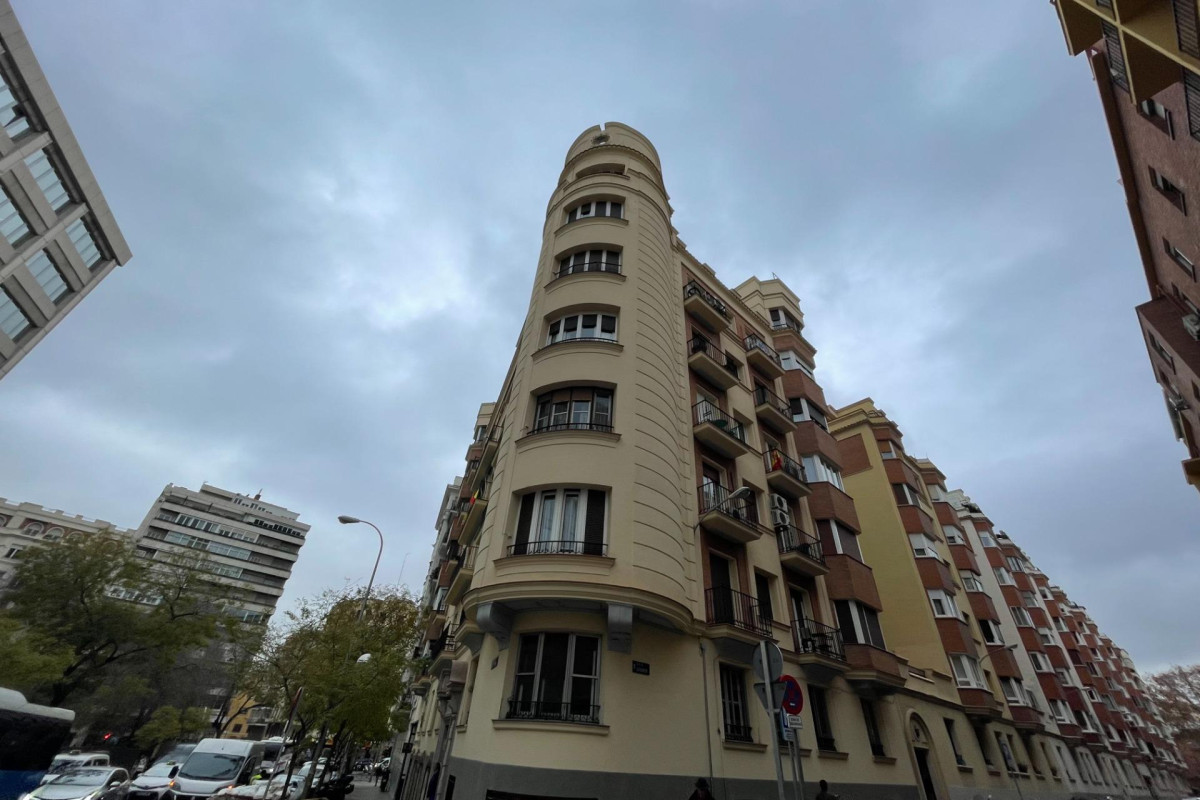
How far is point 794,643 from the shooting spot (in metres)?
15.9

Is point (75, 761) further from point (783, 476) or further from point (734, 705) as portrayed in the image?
point (783, 476)

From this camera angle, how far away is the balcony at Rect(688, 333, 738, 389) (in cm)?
1877

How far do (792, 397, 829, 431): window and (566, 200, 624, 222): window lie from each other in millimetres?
11683

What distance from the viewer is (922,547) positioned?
25203 millimetres

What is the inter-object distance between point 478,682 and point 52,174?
152 ft

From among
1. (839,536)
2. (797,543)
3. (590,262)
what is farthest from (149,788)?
(839,536)

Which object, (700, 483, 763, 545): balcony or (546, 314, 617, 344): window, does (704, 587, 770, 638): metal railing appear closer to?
(700, 483, 763, 545): balcony

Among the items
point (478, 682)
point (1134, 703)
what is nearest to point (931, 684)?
point (478, 682)

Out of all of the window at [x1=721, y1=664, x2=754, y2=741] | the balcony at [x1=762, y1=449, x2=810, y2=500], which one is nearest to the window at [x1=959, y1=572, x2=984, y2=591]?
the balcony at [x1=762, y1=449, x2=810, y2=500]

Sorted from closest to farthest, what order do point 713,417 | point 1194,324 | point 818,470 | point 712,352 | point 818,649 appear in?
point 1194,324, point 818,649, point 713,417, point 712,352, point 818,470

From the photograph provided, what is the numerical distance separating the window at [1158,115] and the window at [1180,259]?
4102 millimetres

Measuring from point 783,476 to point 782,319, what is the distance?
38.6ft

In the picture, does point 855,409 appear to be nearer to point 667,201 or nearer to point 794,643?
point 667,201

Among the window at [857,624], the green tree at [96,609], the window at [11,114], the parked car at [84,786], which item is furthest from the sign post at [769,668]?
the window at [11,114]
